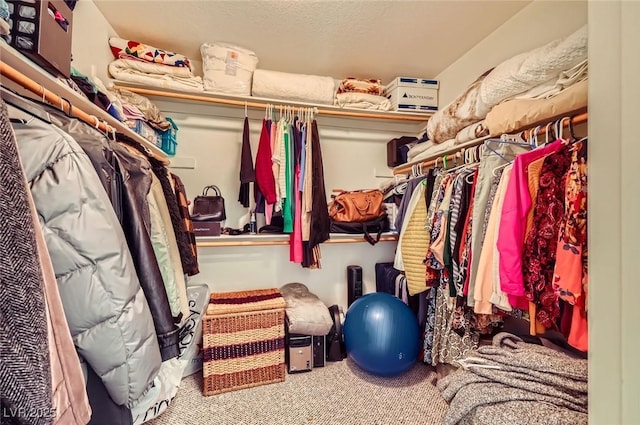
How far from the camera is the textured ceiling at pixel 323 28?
1.59 m

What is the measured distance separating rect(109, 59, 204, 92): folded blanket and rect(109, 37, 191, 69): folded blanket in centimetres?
4

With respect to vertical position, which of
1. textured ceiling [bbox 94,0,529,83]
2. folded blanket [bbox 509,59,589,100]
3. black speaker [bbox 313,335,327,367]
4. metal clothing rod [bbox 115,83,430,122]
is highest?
textured ceiling [bbox 94,0,529,83]

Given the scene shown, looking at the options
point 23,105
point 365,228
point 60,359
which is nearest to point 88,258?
point 60,359

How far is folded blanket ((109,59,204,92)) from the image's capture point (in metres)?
1.73

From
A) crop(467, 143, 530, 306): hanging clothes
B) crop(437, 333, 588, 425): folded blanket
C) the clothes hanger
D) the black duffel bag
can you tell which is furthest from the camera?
the black duffel bag

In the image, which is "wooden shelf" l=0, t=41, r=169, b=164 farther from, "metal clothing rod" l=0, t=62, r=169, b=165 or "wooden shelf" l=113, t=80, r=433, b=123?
"wooden shelf" l=113, t=80, r=433, b=123

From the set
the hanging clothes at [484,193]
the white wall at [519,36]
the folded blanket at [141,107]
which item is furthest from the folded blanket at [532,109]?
the folded blanket at [141,107]

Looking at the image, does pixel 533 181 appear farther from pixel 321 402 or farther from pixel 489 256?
pixel 321 402

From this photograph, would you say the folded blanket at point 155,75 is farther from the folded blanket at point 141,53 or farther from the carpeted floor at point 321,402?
the carpeted floor at point 321,402

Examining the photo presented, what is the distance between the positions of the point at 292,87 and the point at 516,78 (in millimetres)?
1347

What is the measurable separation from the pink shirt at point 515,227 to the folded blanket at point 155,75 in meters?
1.92

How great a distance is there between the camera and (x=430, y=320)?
1.72 metres

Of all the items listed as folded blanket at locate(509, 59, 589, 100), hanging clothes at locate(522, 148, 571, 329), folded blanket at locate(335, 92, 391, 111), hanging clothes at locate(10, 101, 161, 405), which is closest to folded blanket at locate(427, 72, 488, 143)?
folded blanket at locate(509, 59, 589, 100)

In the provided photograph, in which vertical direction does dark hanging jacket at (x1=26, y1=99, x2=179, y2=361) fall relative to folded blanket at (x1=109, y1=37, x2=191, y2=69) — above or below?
below
